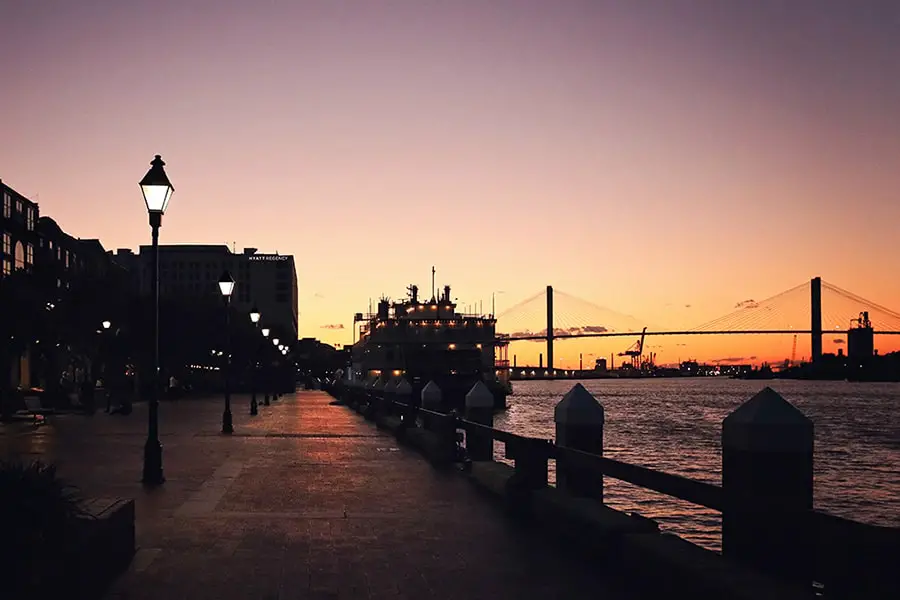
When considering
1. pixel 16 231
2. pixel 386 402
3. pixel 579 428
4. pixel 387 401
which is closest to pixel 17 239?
pixel 16 231

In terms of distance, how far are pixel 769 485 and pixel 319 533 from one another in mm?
5663

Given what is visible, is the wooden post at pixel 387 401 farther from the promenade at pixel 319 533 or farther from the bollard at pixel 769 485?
the bollard at pixel 769 485

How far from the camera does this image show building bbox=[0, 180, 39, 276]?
82.1 metres

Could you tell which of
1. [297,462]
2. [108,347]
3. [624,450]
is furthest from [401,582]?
[108,347]

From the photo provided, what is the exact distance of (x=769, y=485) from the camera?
7473 mm

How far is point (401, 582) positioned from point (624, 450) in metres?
39.1

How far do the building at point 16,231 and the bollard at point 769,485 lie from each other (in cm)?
7860

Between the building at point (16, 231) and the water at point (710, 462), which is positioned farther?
the building at point (16, 231)

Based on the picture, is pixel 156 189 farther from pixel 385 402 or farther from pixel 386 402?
pixel 385 402

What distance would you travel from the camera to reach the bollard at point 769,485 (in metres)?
7.17

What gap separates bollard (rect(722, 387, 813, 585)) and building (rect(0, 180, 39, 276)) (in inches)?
3095

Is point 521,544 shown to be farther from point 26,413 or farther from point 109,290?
point 109,290

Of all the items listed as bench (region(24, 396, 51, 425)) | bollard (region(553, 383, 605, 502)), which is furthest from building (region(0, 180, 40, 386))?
bollard (region(553, 383, 605, 502))

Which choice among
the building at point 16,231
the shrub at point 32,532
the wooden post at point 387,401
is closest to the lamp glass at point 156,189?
the shrub at point 32,532
